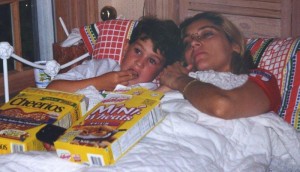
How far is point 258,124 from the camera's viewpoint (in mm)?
1694

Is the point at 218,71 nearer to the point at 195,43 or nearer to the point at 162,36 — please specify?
the point at 195,43

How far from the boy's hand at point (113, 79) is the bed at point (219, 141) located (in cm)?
21

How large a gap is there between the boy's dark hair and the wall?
17.7 inches

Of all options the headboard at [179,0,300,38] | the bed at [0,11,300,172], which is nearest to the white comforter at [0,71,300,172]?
the bed at [0,11,300,172]

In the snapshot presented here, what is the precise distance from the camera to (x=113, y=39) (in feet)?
7.44

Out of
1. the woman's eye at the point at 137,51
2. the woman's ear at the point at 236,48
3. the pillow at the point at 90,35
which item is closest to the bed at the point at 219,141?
the woman's ear at the point at 236,48

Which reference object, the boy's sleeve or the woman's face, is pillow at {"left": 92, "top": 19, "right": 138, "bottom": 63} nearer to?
the woman's face

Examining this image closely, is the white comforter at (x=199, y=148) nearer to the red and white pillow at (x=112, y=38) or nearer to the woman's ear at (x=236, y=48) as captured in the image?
the woman's ear at (x=236, y=48)

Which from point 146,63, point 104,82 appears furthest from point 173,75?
point 104,82

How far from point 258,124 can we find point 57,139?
620 mm

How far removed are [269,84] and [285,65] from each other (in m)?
0.21

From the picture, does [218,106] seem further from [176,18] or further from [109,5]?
[109,5]

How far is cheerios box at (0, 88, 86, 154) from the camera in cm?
147

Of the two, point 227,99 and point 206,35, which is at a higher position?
point 206,35
